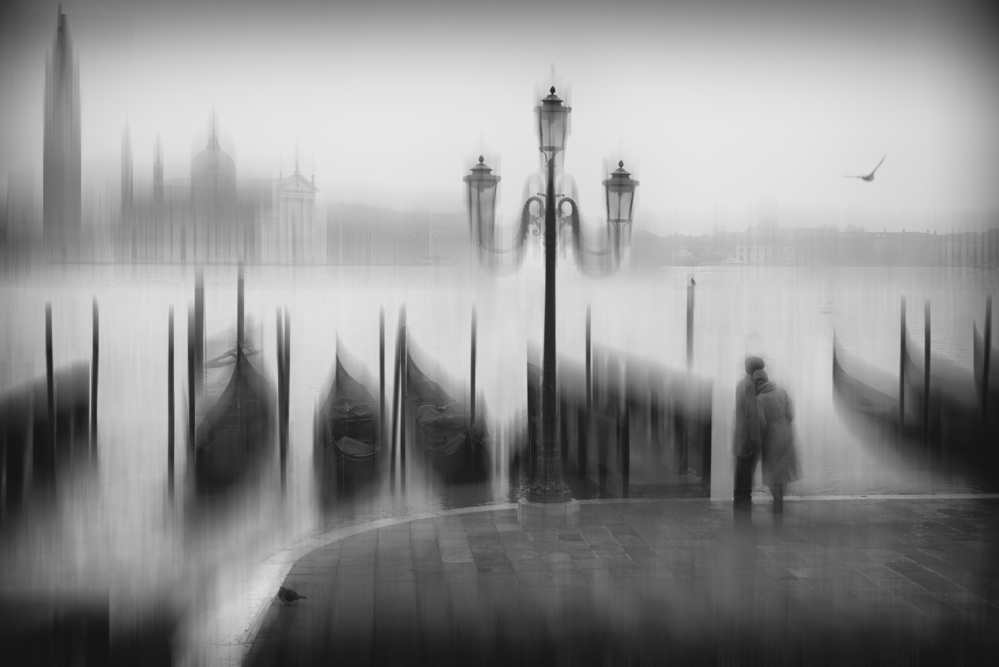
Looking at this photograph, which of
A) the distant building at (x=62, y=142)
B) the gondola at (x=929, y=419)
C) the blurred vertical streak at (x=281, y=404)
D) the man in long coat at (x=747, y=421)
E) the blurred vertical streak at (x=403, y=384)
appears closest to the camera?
the man in long coat at (x=747, y=421)

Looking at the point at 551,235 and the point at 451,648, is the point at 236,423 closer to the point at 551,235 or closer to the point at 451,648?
the point at 551,235

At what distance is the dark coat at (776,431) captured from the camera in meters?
6.99

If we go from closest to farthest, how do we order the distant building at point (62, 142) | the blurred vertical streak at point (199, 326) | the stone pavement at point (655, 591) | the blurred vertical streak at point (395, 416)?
the stone pavement at point (655, 591) → the blurred vertical streak at point (395, 416) → the blurred vertical streak at point (199, 326) → the distant building at point (62, 142)

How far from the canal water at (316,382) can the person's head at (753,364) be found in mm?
3343

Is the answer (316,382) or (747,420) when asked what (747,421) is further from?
(316,382)

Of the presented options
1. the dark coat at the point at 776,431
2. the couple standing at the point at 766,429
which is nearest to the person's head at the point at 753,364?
the couple standing at the point at 766,429

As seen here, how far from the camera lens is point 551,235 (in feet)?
23.8

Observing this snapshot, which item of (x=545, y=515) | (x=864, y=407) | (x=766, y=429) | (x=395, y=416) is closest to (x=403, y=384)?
(x=395, y=416)

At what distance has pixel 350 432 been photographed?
13141 mm

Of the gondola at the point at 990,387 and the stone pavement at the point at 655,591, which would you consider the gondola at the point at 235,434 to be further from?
the gondola at the point at 990,387

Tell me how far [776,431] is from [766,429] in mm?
65

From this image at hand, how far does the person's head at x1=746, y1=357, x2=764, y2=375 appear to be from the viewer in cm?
697

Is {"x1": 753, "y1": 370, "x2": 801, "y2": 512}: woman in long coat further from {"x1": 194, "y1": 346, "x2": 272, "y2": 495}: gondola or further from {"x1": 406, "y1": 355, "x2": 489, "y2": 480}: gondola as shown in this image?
{"x1": 194, "y1": 346, "x2": 272, "y2": 495}: gondola

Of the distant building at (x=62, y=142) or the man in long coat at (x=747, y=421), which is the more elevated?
the distant building at (x=62, y=142)
